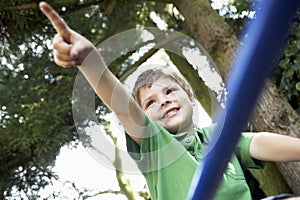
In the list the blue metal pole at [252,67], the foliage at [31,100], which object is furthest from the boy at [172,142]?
the foliage at [31,100]

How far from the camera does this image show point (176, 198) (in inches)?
30.8

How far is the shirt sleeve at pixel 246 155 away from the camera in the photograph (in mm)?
823

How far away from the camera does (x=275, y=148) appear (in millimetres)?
784

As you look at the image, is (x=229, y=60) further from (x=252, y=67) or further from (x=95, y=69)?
(x=252, y=67)

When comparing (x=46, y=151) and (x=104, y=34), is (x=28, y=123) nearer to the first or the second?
(x=46, y=151)

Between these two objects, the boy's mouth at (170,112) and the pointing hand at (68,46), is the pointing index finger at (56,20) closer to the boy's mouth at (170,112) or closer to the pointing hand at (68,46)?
the pointing hand at (68,46)

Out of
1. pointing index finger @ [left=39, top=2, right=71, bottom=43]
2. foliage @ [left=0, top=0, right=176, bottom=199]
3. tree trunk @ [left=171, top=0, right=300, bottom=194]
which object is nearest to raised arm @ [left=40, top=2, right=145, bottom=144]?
pointing index finger @ [left=39, top=2, right=71, bottom=43]

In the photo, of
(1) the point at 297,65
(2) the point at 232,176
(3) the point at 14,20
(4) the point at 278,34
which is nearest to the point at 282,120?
(1) the point at 297,65

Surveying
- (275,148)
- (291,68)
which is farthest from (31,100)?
(275,148)

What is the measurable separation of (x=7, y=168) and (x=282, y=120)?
78 centimetres

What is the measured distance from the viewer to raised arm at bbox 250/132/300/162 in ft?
2.50

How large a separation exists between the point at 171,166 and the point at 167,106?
0.09 m

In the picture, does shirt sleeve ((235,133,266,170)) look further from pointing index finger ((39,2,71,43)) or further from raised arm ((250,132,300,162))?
pointing index finger ((39,2,71,43))

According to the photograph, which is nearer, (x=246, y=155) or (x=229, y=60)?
(x=246, y=155)
